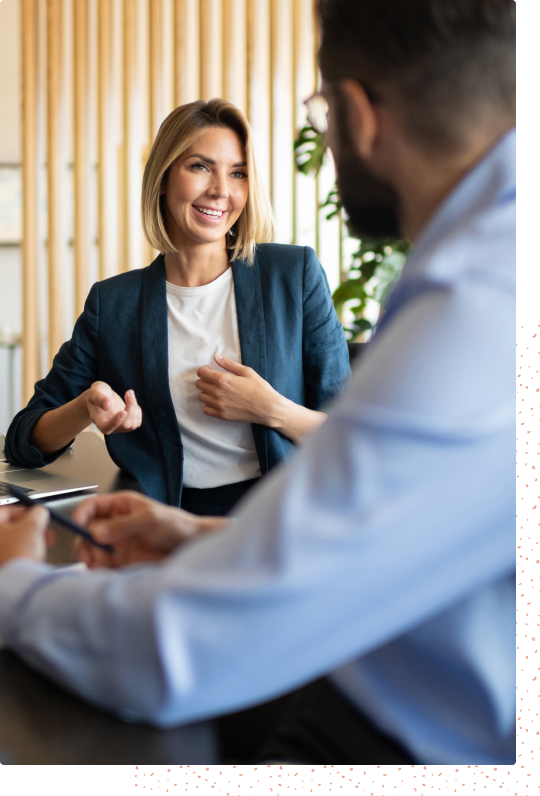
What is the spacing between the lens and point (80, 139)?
354cm

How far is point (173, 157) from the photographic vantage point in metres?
1.51

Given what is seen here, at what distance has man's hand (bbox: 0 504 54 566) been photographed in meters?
0.55

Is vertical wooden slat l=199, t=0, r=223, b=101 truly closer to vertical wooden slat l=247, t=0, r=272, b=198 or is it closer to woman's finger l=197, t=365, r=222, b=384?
vertical wooden slat l=247, t=0, r=272, b=198

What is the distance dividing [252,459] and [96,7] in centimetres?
308

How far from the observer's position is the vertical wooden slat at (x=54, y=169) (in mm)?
3500


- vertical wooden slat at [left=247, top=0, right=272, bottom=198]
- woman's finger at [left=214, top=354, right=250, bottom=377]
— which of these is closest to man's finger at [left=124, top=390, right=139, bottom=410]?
woman's finger at [left=214, top=354, right=250, bottom=377]

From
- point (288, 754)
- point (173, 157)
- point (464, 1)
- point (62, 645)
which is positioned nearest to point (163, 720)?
point (62, 645)

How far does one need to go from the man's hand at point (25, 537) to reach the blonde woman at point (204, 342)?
2.43 ft

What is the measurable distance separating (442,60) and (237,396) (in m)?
0.91

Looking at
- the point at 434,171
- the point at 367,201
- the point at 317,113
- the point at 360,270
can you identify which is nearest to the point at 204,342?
the point at 317,113

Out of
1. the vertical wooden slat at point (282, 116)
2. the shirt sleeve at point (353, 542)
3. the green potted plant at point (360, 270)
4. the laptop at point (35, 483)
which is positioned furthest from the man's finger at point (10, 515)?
the vertical wooden slat at point (282, 116)

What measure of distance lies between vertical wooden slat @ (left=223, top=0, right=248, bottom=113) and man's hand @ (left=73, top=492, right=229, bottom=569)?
124 inches

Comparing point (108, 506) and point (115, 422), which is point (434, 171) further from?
point (115, 422)

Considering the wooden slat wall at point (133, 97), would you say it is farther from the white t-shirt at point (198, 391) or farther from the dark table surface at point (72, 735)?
the dark table surface at point (72, 735)
